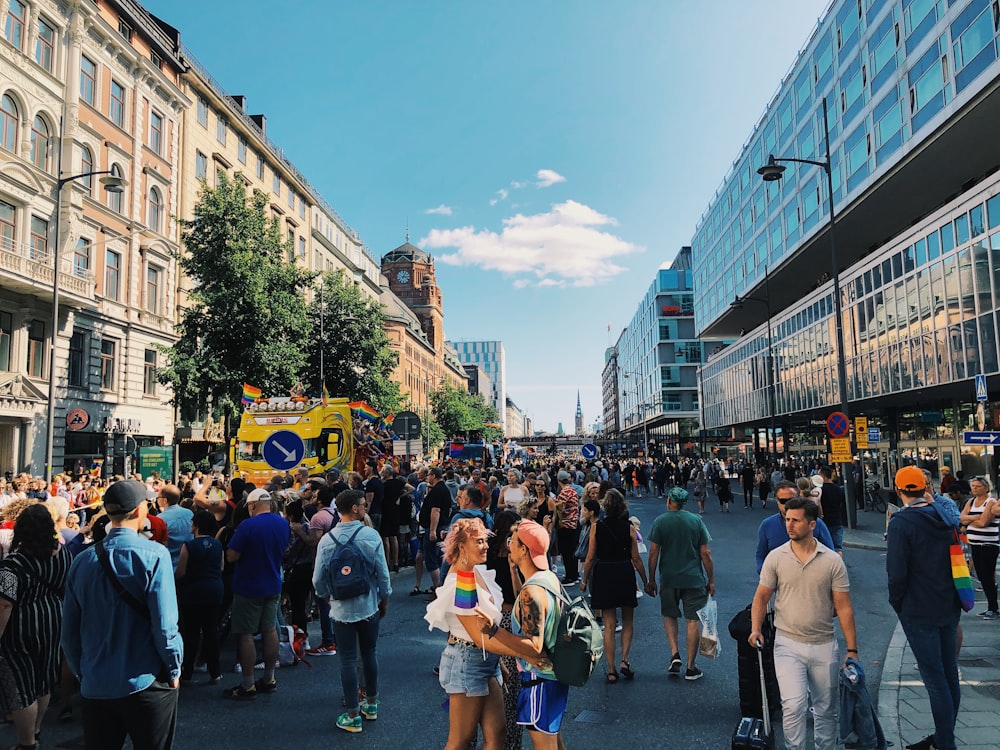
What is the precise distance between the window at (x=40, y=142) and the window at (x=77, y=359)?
622 cm

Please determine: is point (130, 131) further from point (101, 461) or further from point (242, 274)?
point (101, 461)

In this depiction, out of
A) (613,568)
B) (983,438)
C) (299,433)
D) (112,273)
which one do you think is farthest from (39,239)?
(983,438)

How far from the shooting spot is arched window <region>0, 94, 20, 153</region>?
928 inches

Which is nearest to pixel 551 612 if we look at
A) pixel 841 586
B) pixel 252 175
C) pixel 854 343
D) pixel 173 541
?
pixel 841 586

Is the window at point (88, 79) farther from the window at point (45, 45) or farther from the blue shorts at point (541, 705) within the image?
the blue shorts at point (541, 705)

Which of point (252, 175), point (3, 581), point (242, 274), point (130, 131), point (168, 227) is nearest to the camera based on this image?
point (3, 581)

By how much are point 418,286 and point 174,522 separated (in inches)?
4608

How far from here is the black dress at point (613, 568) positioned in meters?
6.71

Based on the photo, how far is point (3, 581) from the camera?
462cm

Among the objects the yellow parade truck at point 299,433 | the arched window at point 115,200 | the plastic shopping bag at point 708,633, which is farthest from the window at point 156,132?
the plastic shopping bag at point 708,633

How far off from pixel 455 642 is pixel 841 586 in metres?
2.38

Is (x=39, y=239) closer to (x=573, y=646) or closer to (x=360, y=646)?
(x=360, y=646)

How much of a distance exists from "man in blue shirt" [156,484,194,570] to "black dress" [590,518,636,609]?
4007 mm

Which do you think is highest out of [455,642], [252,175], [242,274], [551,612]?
[252,175]
